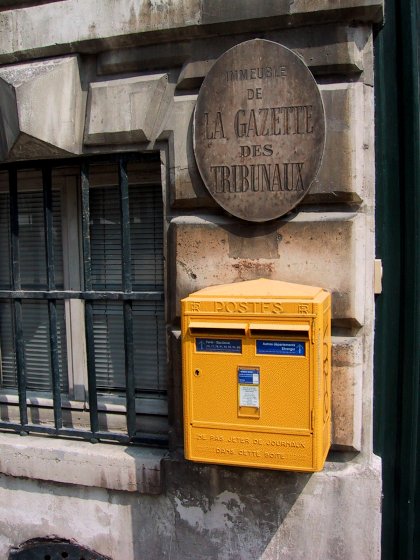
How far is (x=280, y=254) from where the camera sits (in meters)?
2.90

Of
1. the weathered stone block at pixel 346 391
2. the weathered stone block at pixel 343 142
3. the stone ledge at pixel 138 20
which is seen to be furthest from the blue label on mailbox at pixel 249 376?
the stone ledge at pixel 138 20

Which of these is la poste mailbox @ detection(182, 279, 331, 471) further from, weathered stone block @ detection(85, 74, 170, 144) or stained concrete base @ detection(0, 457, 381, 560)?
weathered stone block @ detection(85, 74, 170, 144)

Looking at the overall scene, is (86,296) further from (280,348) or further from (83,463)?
(280,348)

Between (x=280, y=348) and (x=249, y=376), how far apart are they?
0.64ft

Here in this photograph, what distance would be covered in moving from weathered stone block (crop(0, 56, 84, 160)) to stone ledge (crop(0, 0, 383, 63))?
137 millimetres

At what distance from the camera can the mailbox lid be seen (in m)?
2.52

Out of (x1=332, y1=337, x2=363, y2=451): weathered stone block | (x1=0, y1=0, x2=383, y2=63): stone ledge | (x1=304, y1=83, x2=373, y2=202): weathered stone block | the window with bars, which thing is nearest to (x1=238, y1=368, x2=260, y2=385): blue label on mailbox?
(x1=332, y1=337, x2=363, y2=451): weathered stone block

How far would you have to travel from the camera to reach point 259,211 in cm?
287

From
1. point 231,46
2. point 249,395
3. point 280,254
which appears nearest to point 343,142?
point 280,254

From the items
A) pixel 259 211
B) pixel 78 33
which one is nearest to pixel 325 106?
pixel 259 211

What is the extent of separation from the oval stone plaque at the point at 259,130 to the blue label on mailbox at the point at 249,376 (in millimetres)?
823

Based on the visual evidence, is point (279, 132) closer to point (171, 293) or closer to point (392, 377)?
point (171, 293)

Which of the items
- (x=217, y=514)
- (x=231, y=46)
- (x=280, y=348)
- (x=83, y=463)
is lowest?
(x=217, y=514)

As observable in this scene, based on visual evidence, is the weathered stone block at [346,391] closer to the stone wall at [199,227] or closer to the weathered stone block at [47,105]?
the stone wall at [199,227]
